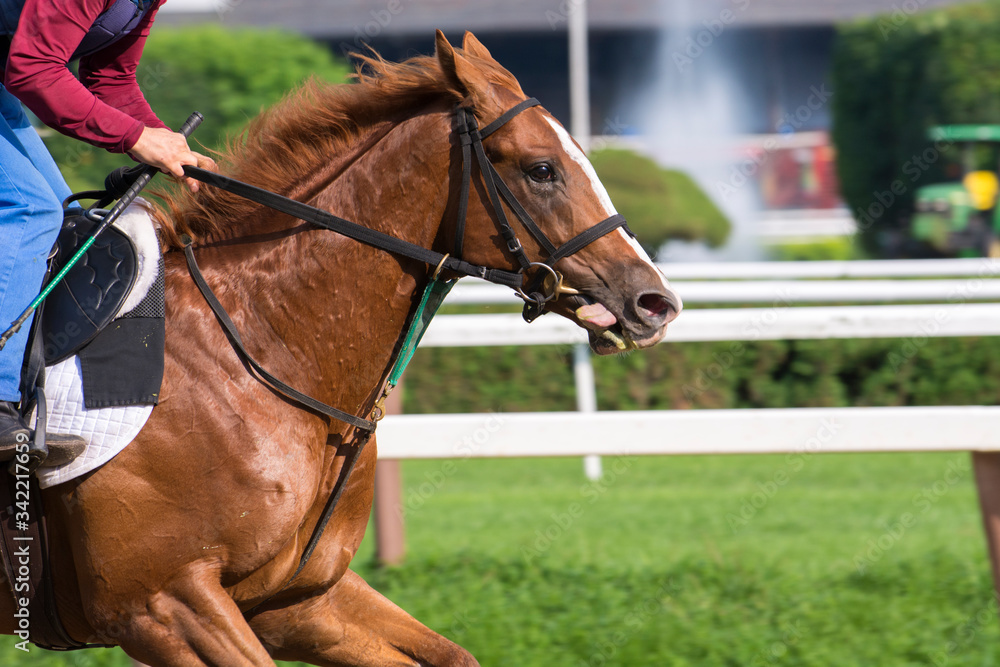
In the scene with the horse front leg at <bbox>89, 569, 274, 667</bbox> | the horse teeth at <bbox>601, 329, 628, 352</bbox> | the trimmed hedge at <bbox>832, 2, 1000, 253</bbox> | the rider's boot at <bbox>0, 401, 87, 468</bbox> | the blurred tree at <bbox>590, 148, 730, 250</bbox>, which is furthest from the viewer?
the trimmed hedge at <bbox>832, 2, 1000, 253</bbox>

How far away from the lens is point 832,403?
292 inches

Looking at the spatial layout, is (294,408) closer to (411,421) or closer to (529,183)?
(529,183)

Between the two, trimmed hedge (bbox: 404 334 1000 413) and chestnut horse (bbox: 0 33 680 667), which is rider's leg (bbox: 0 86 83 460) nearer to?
chestnut horse (bbox: 0 33 680 667)

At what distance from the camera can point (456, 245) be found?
7.81 feet

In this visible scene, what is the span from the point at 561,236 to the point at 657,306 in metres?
0.26

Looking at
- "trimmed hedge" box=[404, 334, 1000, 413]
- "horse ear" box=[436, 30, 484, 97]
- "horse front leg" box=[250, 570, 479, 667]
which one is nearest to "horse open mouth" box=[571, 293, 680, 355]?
"horse ear" box=[436, 30, 484, 97]

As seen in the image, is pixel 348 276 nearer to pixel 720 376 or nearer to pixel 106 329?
pixel 106 329

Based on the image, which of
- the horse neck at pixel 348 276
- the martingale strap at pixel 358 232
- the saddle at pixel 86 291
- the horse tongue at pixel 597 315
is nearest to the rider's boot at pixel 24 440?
the saddle at pixel 86 291

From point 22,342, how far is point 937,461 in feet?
20.9

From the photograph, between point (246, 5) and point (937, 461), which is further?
point (246, 5)

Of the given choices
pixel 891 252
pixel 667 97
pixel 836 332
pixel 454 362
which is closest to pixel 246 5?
pixel 667 97

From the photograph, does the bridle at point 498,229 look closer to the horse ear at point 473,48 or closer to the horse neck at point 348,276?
the horse neck at point 348,276

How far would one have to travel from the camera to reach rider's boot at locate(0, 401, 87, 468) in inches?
82.1

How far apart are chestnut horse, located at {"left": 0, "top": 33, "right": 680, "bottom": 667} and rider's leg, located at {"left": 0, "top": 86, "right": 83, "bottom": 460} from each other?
0.69ft
